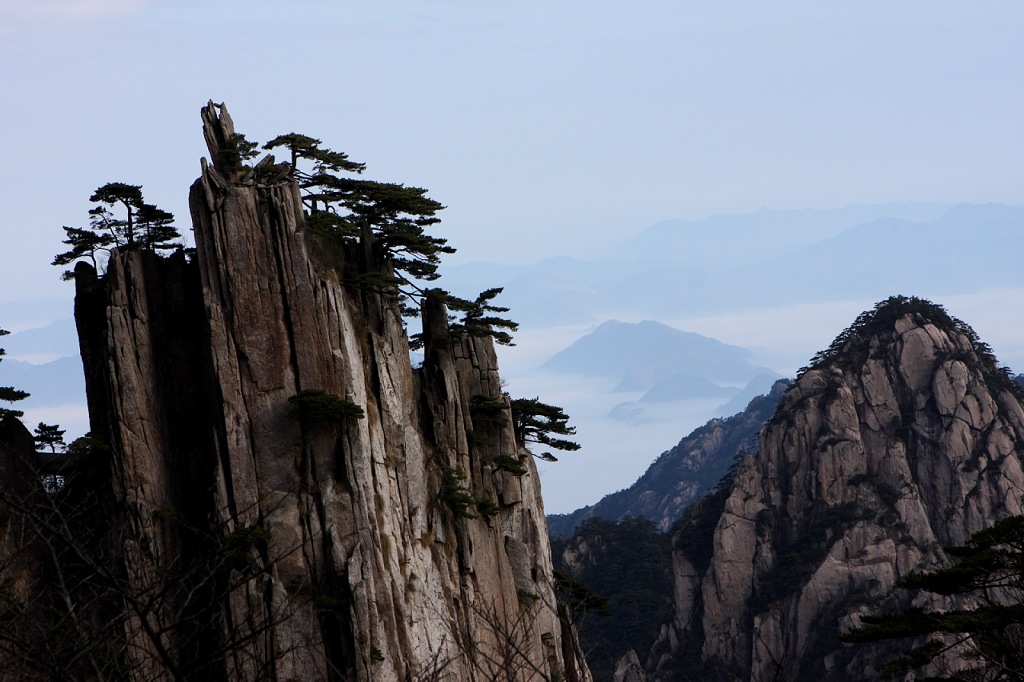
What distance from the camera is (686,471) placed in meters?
186

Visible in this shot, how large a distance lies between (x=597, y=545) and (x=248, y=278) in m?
87.5

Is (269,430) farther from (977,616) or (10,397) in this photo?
(977,616)

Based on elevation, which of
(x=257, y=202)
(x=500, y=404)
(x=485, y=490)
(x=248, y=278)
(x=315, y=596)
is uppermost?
(x=257, y=202)

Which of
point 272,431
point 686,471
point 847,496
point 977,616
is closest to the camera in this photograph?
point 977,616

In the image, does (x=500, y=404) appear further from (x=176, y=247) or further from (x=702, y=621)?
(x=702, y=621)

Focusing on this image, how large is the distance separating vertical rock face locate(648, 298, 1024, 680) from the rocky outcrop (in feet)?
254

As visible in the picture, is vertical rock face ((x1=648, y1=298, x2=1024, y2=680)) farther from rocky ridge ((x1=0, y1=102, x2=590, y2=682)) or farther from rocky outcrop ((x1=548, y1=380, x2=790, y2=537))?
rocky outcrop ((x1=548, y1=380, x2=790, y2=537))

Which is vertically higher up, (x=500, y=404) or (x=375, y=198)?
(x=375, y=198)

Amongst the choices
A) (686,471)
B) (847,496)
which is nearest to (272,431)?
(847,496)

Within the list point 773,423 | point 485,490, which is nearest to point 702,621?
point 773,423

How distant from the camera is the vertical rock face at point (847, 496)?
86.9m

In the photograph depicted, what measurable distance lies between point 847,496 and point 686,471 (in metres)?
95.9

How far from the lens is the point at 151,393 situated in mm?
41094

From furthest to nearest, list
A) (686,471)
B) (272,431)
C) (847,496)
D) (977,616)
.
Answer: (686,471) < (847,496) < (272,431) < (977,616)
